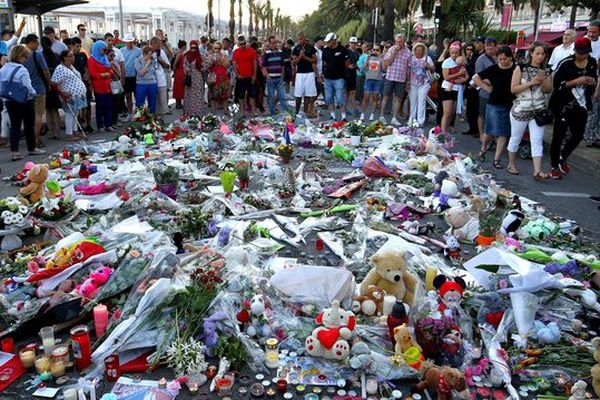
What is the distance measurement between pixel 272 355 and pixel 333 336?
393 mm

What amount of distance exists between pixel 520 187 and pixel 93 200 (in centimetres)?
540

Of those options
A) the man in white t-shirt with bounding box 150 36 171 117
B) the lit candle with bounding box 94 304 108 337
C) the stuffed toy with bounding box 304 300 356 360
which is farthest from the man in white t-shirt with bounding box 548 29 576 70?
the lit candle with bounding box 94 304 108 337

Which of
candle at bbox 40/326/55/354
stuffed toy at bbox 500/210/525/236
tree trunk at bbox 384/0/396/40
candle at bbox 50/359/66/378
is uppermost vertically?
tree trunk at bbox 384/0/396/40

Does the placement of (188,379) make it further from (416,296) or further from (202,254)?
Result: (416,296)

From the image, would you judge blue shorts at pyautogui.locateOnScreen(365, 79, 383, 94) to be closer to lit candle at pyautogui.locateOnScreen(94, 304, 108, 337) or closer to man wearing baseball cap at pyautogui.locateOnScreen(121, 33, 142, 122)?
man wearing baseball cap at pyautogui.locateOnScreen(121, 33, 142, 122)

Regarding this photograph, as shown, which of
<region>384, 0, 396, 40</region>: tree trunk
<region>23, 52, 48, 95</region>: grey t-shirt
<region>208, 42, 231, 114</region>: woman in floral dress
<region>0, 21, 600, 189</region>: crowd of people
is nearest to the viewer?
<region>0, 21, 600, 189</region>: crowd of people

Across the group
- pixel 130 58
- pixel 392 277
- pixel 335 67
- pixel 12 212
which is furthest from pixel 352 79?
pixel 392 277

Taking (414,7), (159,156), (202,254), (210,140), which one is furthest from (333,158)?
(414,7)

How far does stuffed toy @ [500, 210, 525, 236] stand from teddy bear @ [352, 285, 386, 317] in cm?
197

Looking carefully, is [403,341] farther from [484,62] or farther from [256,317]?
[484,62]

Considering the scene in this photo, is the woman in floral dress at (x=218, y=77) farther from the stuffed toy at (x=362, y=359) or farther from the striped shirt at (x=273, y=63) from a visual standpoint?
the stuffed toy at (x=362, y=359)

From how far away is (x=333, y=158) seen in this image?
8594mm

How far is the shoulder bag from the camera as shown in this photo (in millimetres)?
7527

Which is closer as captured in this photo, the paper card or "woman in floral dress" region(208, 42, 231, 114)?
the paper card
